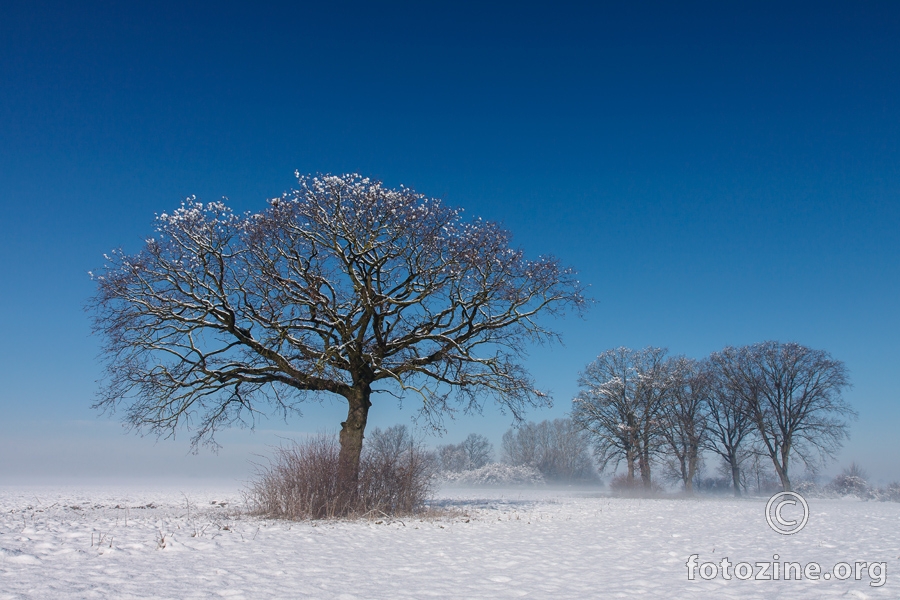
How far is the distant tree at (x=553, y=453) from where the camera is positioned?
2591 inches

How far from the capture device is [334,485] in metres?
11.9

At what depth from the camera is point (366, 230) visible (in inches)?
579

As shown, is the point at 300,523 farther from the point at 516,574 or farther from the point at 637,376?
the point at 637,376

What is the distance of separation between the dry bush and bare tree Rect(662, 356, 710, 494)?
25182 millimetres

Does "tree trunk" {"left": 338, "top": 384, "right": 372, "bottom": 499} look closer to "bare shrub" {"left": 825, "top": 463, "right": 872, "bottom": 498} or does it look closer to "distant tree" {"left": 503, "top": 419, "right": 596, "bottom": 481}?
"bare shrub" {"left": 825, "top": 463, "right": 872, "bottom": 498}

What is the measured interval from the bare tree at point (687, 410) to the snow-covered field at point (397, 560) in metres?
24.1

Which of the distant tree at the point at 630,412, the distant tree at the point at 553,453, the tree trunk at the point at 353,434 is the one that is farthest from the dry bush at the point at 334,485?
the distant tree at the point at 553,453

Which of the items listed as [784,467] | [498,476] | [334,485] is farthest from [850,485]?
[334,485]

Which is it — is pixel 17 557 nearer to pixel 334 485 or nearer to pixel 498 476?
pixel 334 485

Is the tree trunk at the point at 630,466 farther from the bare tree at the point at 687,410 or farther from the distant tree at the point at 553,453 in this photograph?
the distant tree at the point at 553,453

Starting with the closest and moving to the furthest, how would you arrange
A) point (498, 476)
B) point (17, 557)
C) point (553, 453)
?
point (17, 557), point (498, 476), point (553, 453)

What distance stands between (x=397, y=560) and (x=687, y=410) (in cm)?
3335

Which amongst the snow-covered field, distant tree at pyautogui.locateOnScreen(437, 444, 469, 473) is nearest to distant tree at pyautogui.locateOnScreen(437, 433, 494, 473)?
distant tree at pyautogui.locateOnScreen(437, 444, 469, 473)

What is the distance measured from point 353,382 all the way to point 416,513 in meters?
4.20
